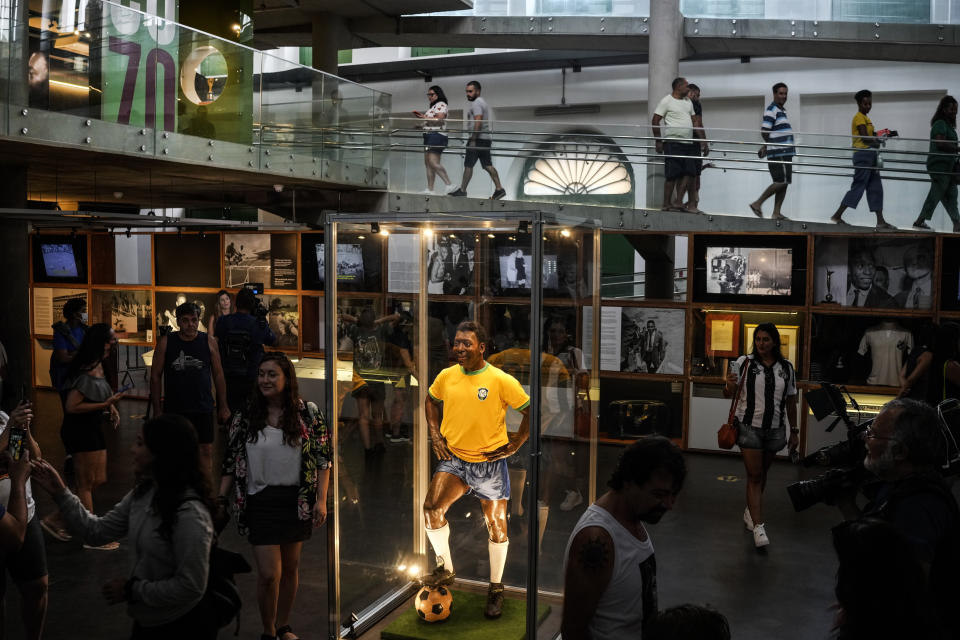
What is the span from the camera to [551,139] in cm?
1178

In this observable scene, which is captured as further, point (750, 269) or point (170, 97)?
point (750, 269)

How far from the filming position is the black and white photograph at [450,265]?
5.41 metres

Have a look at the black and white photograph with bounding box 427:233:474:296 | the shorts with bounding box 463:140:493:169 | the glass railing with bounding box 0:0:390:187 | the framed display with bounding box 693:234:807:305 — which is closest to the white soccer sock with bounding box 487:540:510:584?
the black and white photograph with bounding box 427:233:474:296

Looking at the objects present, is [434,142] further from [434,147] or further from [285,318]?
[285,318]

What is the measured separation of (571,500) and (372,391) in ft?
4.50

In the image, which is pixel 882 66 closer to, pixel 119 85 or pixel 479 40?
pixel 479 40

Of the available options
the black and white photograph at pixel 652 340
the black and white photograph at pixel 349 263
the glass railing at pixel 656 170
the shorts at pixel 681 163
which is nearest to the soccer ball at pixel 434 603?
the black and white photograph at pixel 349 263

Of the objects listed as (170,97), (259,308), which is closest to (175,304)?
(259,308)

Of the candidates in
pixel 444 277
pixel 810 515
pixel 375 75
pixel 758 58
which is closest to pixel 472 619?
pixel 444 277

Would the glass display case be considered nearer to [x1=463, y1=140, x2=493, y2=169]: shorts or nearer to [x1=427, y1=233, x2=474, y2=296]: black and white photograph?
[x1=427, y1=233, x2=474, y2=296]: black and white photograph

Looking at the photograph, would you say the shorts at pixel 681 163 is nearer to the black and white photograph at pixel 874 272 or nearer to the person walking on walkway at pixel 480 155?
the black and white photograph at pixel 874 272

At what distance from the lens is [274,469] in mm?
4512

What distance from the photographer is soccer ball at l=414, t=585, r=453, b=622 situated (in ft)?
17.5

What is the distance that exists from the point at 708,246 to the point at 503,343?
5.95 m
